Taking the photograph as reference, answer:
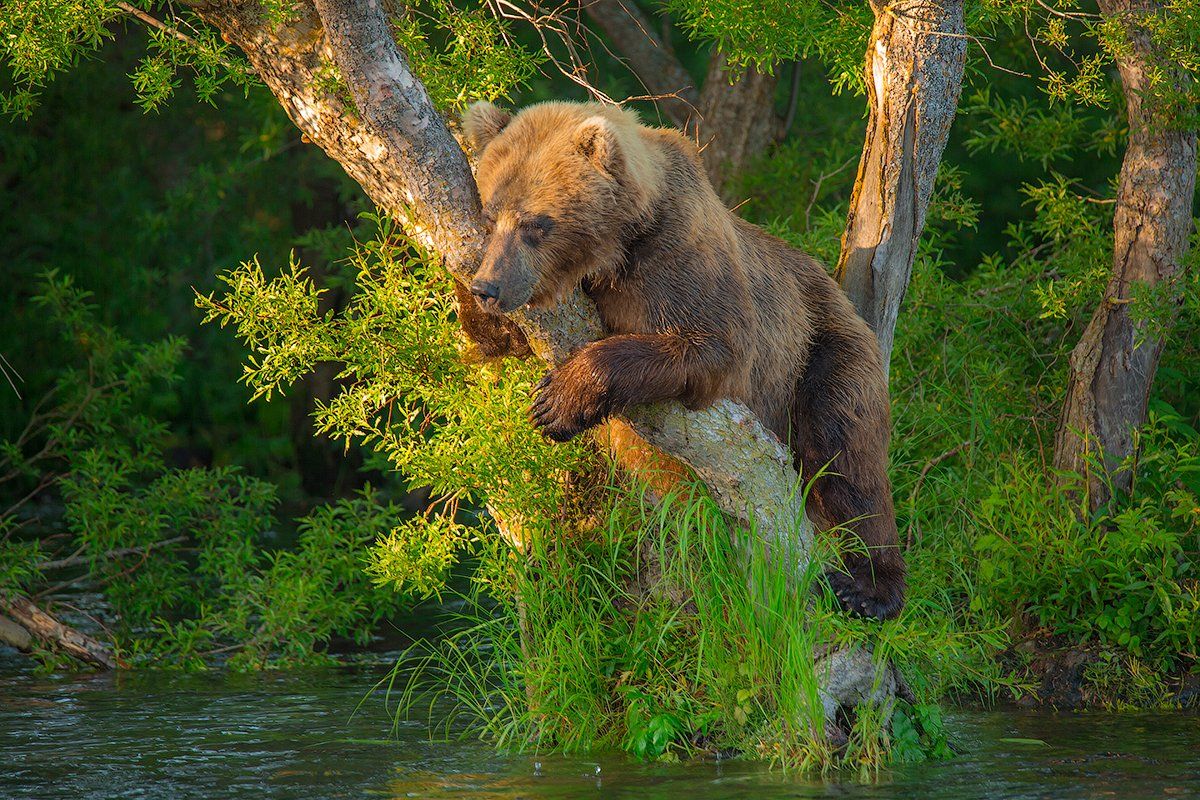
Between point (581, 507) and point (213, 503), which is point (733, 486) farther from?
point (213, 503)

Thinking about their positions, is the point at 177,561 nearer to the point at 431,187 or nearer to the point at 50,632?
the point at 50,632

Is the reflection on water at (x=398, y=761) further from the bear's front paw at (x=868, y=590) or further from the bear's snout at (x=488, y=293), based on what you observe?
the bear's snout at (x=488, y=293)

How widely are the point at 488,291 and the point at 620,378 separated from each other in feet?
1.72

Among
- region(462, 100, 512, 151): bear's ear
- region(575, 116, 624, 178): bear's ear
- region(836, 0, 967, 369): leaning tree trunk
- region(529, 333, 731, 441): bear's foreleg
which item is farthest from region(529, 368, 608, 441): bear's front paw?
region(836, 0, 967, 369): leaning tree trunk

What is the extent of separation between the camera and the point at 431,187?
17.0ft

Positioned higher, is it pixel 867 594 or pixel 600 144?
pixel 600 144

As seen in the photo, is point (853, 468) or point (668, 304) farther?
point (853, 468)

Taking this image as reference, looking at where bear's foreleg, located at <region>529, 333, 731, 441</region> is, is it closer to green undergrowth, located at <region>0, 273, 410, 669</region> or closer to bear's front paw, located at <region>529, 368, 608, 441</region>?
bear's front paw, located at <region>529, 368, 608, 441</region>

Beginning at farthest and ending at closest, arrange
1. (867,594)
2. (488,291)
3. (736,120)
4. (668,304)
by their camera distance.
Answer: (736,120)
(867,594)
(668,304)
(488,291)

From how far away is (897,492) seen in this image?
309 inches

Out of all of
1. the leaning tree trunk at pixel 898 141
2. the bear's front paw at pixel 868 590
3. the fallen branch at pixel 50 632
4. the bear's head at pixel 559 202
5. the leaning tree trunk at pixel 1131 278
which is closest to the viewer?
the bear's head at pixel 559 202

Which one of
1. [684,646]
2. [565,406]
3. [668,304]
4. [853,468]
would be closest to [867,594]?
[853,468]

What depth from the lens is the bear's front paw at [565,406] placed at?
A: 5012 millimetres

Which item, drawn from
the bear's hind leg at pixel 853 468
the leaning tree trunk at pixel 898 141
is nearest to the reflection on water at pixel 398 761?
the bear's hind leg at pixel 853 468
